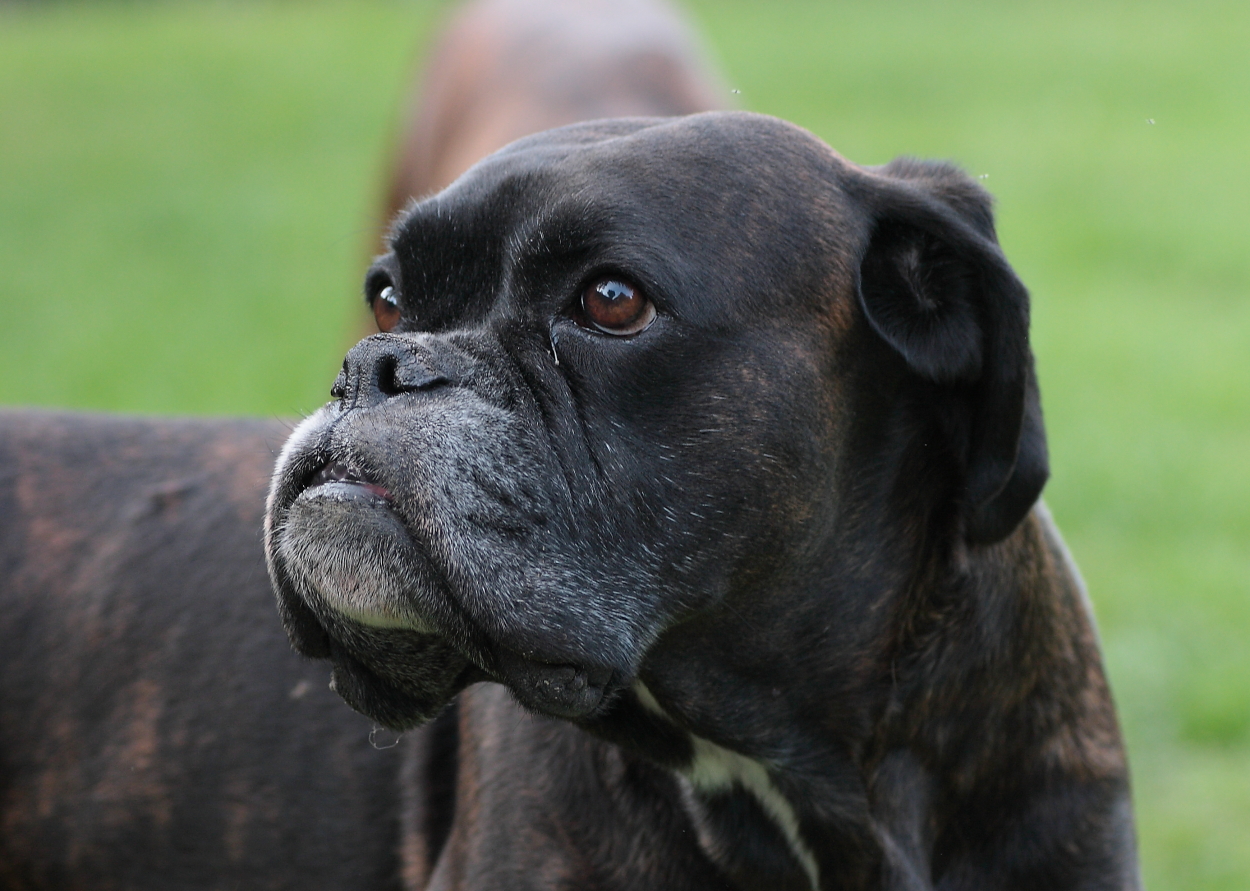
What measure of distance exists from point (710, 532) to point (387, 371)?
66cm

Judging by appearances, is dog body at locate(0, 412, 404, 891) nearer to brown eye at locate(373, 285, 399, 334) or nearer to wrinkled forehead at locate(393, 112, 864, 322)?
brown eye at locate(373, 285, 399, 334)

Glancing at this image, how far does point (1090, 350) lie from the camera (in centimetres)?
908

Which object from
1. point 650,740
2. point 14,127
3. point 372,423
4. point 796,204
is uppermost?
point 796,204

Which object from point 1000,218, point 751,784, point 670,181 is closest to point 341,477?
point 670,181

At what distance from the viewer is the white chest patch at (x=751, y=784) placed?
3330 mm

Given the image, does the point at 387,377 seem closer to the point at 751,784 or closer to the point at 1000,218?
the point at 751,784

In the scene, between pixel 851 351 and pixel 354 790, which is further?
pixel 354 790

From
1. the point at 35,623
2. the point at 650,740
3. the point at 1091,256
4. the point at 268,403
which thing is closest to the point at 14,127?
the point at 268,403

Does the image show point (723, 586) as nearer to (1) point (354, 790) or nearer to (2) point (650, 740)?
(2) point (650, 740)

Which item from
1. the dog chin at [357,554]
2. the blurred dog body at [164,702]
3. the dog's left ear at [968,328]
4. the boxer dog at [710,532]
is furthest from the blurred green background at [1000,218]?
the dog chin at [357,554]

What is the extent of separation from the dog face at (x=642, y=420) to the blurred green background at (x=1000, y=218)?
2267 millimetres

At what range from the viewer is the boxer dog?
9.25 feet

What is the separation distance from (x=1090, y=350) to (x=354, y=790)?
627 cm

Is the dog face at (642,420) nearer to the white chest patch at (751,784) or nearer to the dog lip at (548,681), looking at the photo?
the dog lip at (548,681)
